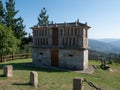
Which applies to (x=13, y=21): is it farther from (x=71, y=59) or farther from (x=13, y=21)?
(x=71, y=59)

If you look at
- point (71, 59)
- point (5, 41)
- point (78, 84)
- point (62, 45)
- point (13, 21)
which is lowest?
point (71, 59)

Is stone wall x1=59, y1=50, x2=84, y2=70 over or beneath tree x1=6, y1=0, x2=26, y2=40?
beneath

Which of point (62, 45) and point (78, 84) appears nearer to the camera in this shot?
point (78, 84)

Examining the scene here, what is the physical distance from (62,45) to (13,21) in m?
18.1

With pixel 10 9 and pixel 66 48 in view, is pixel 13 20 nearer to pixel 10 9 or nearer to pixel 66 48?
pixel 10 9

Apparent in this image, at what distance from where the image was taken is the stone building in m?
24.3

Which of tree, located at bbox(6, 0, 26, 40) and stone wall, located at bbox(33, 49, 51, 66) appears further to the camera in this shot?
tree, located at bbox(6, 0, 26, 40)

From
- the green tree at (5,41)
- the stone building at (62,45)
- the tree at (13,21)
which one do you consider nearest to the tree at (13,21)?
the tree at (13,21)

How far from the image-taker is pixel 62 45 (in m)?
25.4

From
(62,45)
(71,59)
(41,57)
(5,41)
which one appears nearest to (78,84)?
(71,59)

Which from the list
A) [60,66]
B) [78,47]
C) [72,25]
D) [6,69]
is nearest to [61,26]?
[72,25]

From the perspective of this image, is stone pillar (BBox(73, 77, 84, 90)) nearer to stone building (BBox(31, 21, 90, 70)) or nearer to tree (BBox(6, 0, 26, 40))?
stone building (BBox(31, 21, 90, 70))

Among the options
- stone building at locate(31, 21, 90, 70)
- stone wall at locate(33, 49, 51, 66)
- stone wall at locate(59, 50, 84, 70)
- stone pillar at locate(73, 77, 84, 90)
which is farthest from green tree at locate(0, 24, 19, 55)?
stone pillar at locate(73, 77, 84, 90)

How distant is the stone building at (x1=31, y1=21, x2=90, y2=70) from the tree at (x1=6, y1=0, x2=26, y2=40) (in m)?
13.3
